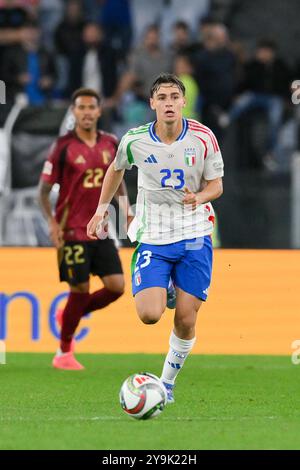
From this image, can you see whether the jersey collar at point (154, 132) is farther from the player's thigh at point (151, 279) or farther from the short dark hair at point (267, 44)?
the short dark hair at point (267, 44)

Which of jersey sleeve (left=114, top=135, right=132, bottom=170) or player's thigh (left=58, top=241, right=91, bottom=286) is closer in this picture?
jersey sleeve (left=114, top=135, right=132, bottom=170)

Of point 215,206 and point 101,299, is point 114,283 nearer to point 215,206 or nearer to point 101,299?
point 101,299

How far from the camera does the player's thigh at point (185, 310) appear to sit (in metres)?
8.24

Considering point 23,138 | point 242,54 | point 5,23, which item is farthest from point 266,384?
point 5,23

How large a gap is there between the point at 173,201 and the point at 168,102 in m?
0.69

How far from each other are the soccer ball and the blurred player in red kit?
347cm

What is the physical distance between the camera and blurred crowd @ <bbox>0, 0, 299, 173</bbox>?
1636 centimetres

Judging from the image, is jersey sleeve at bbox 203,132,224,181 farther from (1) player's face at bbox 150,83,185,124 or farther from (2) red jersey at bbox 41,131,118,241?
(2) red jersey at bbox 41,131,118,241

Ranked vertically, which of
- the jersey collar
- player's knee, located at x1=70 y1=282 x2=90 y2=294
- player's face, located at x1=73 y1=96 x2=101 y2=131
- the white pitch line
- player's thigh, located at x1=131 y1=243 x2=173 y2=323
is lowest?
player's knee, located at x1=70 y1=282 x2=90 y2=294

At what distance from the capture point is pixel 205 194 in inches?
320

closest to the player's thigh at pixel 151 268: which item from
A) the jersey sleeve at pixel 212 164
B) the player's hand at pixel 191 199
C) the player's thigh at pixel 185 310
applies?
the player's thigh at pixel 185 310

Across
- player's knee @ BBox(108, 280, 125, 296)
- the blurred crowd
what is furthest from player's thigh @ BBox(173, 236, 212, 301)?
the blurred crowd

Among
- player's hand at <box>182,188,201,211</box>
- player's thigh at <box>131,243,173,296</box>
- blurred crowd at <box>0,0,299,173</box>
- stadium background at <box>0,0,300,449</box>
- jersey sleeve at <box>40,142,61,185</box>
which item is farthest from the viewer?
blurred crowd at <box>0,0,299,173</box>
